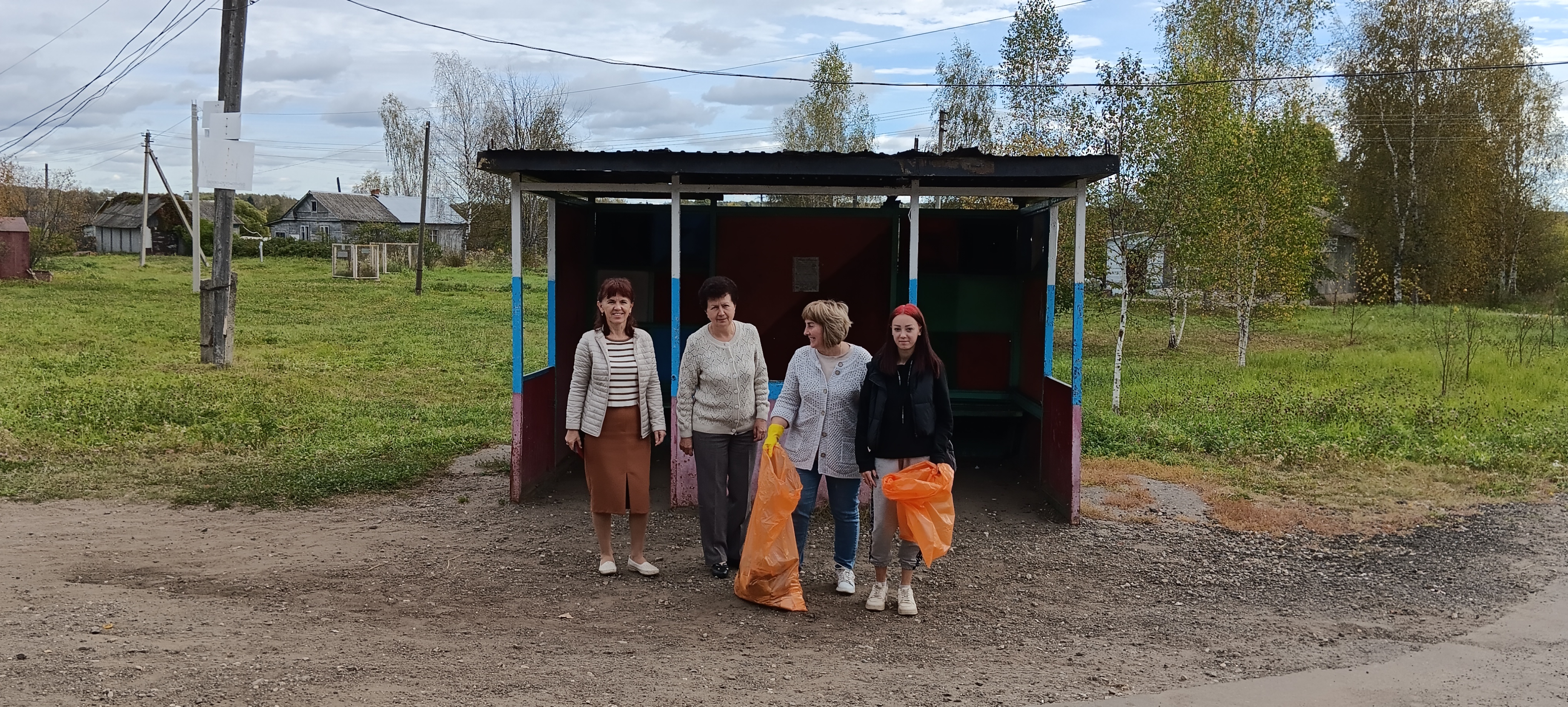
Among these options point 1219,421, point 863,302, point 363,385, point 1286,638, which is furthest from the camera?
point 363,385

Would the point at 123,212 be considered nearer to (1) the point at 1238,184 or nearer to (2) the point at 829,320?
(1) the point at 1238,184

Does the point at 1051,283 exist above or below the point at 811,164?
below

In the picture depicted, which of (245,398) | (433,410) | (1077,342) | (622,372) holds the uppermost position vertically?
(1077,342)

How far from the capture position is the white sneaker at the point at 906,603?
16.4ft

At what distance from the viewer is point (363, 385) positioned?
1227cm

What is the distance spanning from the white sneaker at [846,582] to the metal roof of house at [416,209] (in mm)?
53441

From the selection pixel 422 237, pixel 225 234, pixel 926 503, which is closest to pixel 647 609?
pixel 926 503

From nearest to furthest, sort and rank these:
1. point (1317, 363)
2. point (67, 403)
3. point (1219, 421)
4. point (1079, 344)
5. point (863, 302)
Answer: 1. point (1079, 344)
2. point (863, 302)
3. point (67, 403)
4. point (1219, 421)
5. point (1317, 363)

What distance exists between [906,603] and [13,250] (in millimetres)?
30152

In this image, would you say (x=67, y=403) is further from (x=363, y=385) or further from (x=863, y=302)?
(x=863, y=302)

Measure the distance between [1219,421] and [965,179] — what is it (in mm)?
5271

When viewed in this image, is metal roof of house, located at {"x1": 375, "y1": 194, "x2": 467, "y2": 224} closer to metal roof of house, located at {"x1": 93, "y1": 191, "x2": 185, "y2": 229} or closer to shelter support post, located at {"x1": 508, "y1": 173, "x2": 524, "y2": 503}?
metal roof of house, located at {"x1": 93, "y1": 191, "x2": 185, "y2": 229}

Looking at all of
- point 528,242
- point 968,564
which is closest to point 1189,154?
point 968,564

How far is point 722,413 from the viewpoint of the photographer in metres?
5.30
